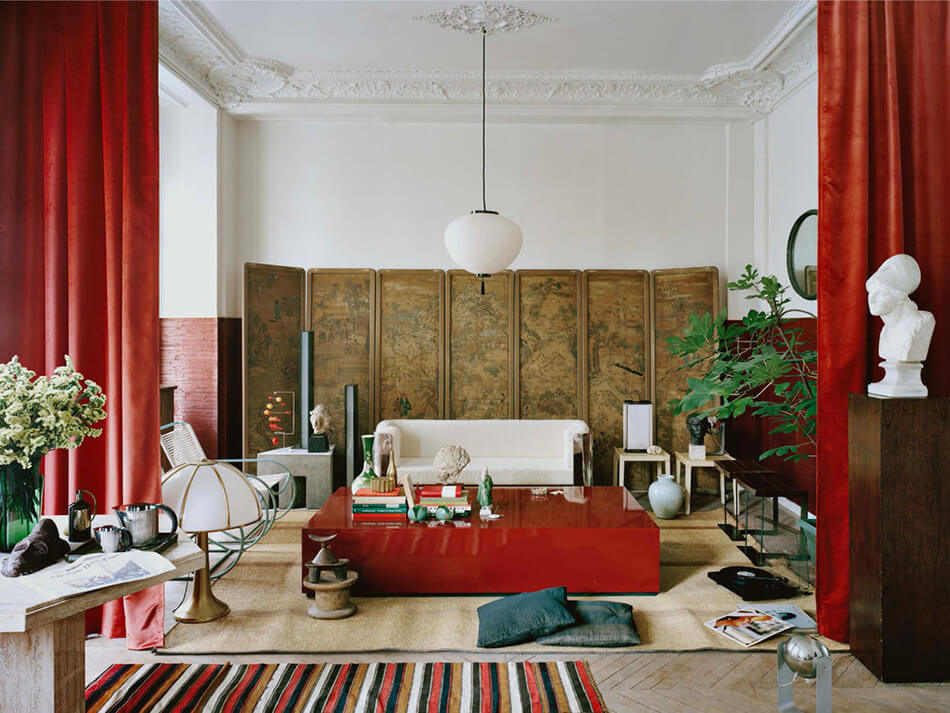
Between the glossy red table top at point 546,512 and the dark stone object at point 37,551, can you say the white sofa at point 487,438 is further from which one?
the dark stone object at point 37,551

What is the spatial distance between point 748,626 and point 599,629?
790 mm

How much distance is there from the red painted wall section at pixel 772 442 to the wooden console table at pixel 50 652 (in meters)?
4.80

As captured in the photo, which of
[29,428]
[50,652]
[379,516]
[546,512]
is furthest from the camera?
[546,512]

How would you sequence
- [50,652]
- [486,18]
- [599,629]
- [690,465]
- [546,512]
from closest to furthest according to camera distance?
[50,652], [599,629], [546,512], [486,18], [690,465]

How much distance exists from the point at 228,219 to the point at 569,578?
4739 mm

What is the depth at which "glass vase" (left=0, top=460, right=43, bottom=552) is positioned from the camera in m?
2.43

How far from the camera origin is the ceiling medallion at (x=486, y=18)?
4.94 m

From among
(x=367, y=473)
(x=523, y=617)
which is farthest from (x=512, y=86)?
(x=523, y=617)

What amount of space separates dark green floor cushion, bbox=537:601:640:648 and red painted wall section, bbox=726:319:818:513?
270cm

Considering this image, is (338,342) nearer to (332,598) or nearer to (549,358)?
(549,358)

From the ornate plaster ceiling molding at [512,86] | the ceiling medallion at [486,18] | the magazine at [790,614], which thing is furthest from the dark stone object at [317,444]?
Result: the magazine at [790,614]

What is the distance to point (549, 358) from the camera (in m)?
6.66

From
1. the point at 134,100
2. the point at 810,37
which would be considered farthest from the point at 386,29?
the point at 810,37

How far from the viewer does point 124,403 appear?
339 centimetres
